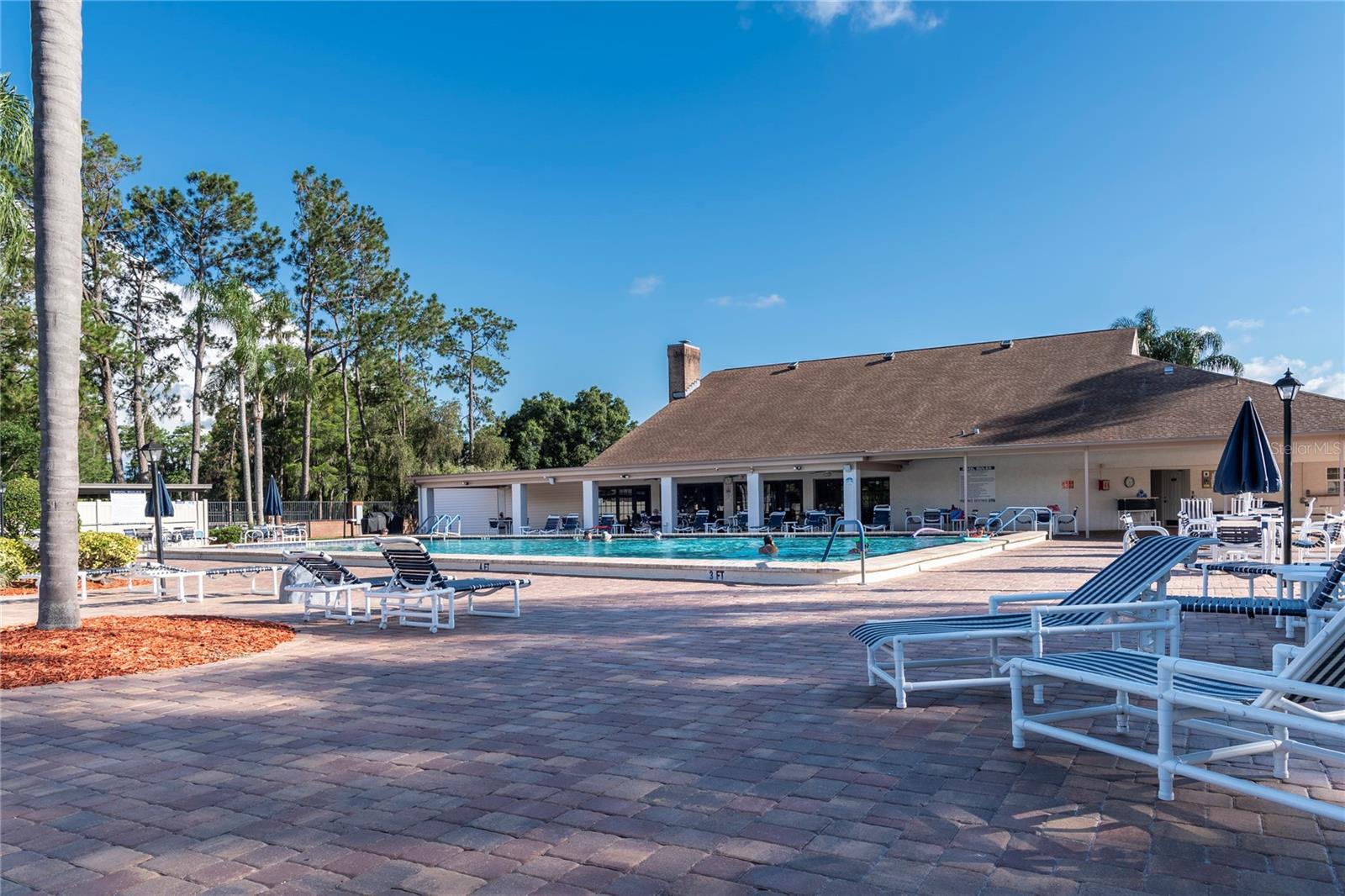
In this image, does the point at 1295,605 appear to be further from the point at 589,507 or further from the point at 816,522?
the point at 589,507

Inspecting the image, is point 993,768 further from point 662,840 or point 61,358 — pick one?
point 61,358

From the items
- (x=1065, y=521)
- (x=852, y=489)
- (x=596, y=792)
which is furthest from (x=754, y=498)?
(x=596, y=792)

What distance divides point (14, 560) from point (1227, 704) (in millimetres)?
16870

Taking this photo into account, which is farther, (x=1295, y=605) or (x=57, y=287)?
(x=57, y=287)

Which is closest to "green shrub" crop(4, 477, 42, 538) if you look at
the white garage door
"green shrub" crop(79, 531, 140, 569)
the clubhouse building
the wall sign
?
"green shrub" crop(79, 531, 140, 569)

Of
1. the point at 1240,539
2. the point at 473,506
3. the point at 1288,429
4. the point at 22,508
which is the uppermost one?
the point at 1288,429

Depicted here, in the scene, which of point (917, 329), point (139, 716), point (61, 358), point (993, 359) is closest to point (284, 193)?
point (917, 329)

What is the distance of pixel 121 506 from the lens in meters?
25.2

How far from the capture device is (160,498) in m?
16.6

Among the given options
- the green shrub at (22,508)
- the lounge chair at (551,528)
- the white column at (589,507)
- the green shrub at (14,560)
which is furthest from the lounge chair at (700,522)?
the green shrub at (22,508)

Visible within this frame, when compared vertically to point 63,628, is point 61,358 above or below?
above

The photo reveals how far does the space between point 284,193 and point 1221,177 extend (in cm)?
3676

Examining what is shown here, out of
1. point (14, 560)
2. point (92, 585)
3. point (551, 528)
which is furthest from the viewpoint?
point (551, 528)

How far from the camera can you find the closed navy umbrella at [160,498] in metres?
16.3
